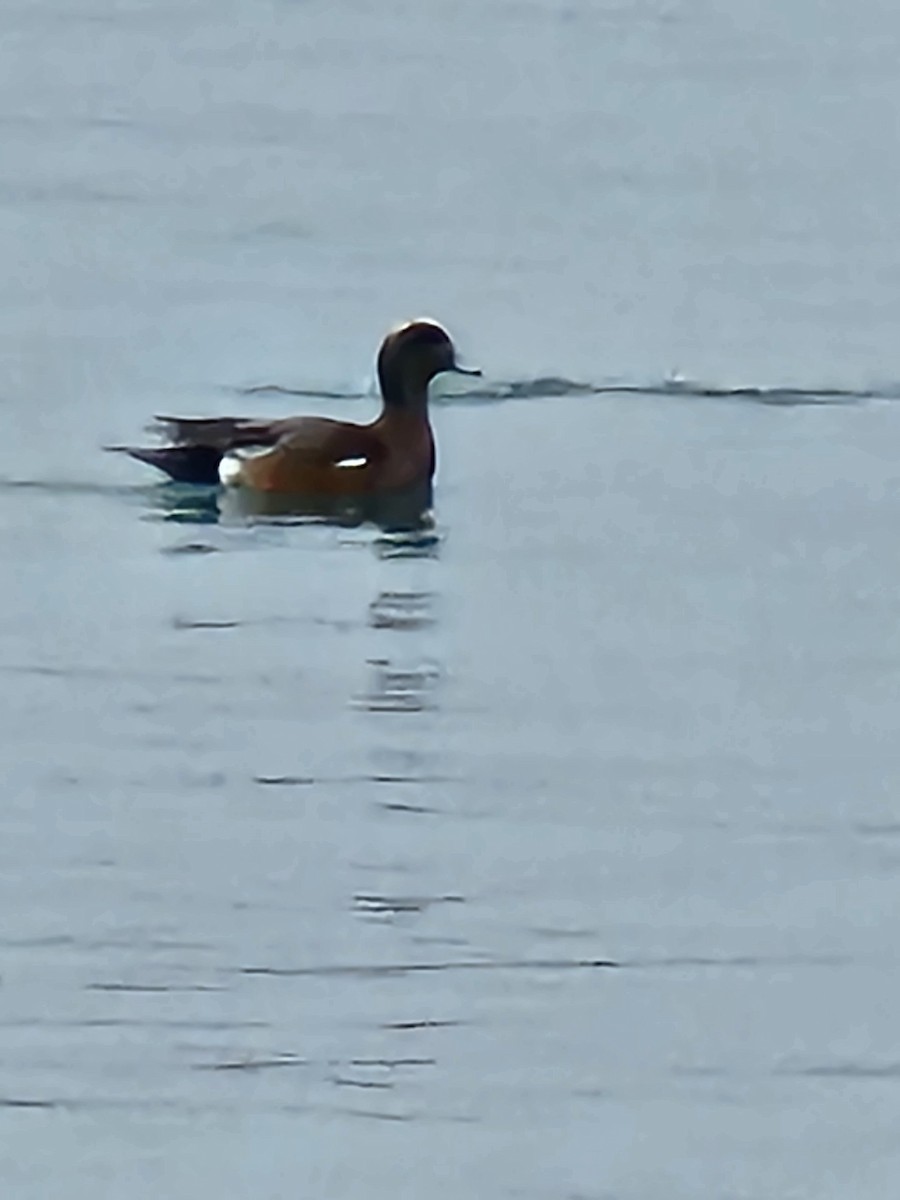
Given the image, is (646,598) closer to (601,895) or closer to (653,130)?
(601,895)

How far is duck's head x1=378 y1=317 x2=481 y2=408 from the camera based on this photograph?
957 centimetres

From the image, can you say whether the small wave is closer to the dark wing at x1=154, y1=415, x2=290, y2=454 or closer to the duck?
the duck

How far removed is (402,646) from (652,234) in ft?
12.0

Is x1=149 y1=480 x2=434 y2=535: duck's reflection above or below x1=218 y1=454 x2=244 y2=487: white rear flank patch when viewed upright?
below

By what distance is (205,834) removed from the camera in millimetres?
6859

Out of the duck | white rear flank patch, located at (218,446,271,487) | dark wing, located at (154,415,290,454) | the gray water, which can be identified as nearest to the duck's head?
the duck

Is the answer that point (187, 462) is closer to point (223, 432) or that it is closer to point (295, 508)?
point (223, 432)

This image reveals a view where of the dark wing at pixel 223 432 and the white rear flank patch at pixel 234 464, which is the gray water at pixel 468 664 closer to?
the white rear flank patch at pixel 234 464

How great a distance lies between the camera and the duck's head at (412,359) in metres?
9.57

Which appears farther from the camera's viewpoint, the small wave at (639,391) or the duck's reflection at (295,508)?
the small wave at (639,391)

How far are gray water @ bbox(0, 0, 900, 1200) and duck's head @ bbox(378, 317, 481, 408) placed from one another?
176 millimetres

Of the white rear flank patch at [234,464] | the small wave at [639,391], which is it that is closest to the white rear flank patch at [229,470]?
the white rear flank patch at [234,464]

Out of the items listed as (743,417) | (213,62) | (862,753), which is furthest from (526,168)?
(862,753)

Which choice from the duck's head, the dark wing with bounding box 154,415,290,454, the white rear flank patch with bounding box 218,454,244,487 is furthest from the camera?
the duck's head
